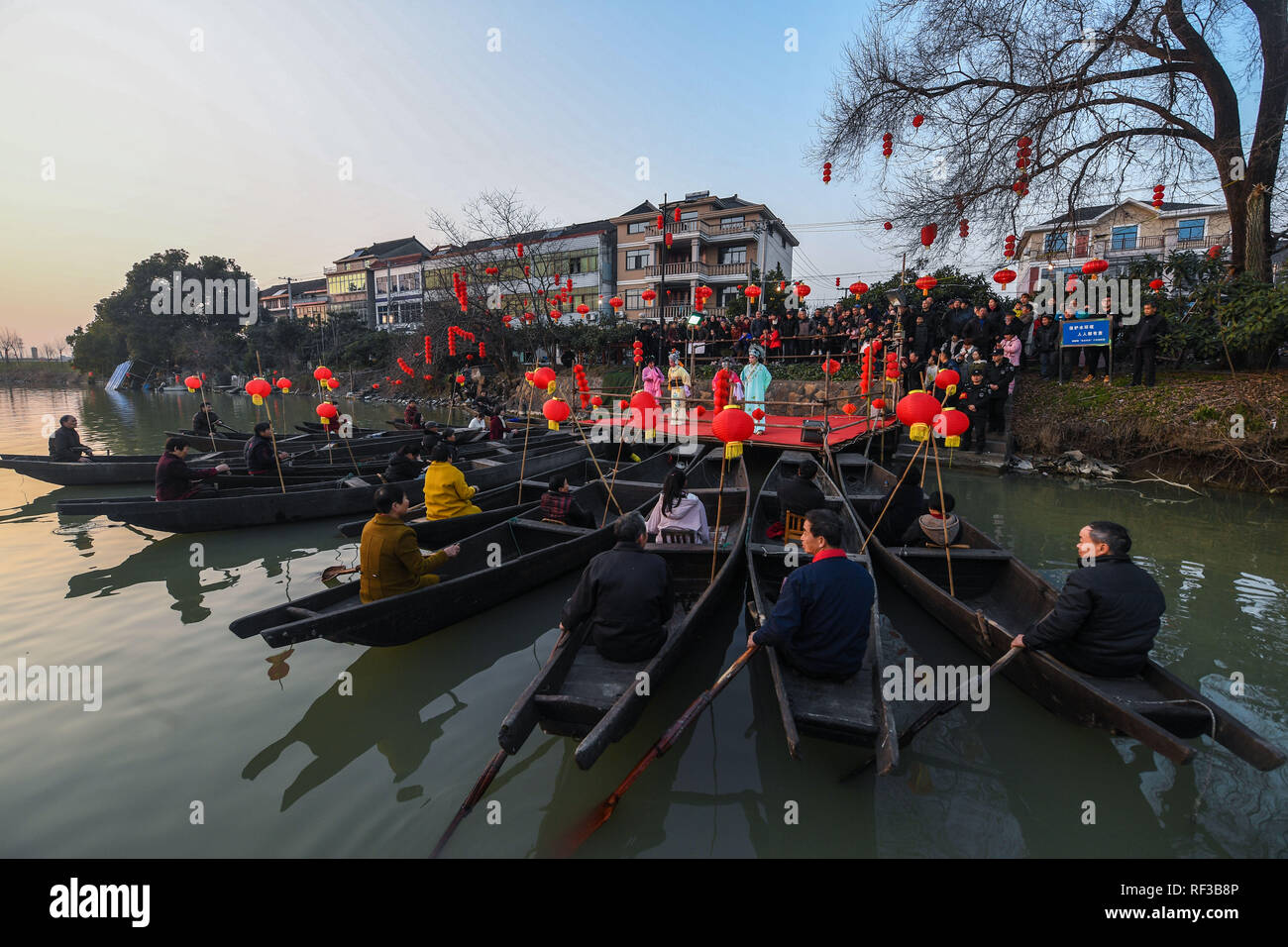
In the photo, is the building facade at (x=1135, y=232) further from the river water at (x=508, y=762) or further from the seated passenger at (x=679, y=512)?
the river water at (x=508, y=762)

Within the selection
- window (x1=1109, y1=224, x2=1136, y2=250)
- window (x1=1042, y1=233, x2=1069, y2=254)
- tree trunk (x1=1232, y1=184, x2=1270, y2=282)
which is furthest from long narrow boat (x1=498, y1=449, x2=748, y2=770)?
window (x1=1109, y1=224, x2=1136, y2=250)

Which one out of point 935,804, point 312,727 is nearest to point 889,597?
point 935,804

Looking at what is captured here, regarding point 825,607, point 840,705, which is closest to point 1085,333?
point 825,607

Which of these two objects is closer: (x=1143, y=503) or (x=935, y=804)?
(x=935, y=804)

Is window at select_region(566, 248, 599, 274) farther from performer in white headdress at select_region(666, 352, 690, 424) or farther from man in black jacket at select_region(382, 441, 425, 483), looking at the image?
man in black jacket at select_region(382, 441, 425, 483)

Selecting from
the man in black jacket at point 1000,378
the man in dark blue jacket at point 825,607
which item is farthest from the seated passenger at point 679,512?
the man in black jacket at point 1000,378

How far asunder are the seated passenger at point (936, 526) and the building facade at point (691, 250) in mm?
26159

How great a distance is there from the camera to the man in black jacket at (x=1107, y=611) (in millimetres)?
3363

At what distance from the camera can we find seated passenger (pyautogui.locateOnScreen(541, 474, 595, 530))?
6680 millimetres

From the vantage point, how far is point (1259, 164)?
36.7ft
